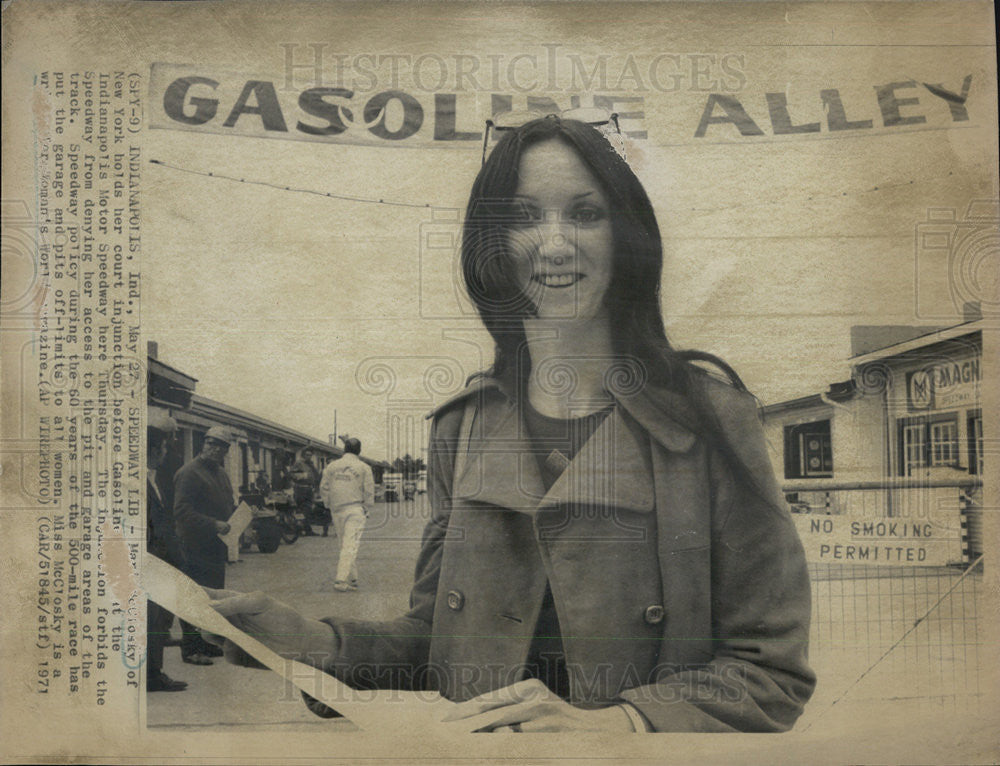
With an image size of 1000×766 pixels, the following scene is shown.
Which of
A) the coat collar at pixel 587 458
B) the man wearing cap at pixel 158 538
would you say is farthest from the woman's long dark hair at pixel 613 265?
the man wearing cap at pixel 158 538

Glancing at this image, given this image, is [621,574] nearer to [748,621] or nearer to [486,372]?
[748,621]

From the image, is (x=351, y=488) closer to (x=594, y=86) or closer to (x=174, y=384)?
(x=174, y=384)

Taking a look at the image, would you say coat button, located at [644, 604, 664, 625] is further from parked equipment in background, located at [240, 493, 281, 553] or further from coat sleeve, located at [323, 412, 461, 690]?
parked equipment in background, located at [240, 493, 281, 553]

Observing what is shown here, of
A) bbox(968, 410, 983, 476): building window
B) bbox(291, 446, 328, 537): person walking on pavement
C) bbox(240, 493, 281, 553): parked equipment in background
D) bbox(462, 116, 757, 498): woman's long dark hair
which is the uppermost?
bbox(462, 116, 757, 498): woman's long dark hair

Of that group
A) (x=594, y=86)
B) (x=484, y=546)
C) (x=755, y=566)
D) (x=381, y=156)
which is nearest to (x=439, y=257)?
(x=381, y=156)

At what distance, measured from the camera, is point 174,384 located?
381 centimetres

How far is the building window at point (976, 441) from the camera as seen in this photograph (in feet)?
12.5

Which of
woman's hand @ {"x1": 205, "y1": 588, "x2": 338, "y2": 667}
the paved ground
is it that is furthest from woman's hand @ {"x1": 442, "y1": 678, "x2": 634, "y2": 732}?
woman's hand @ {"x1": 205, "y1": 588, "x2": 338, "y2": 667}

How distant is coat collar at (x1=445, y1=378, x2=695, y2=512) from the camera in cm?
369

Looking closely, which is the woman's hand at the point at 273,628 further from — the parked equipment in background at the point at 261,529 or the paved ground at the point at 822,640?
the parked equipment in background at the point at 261,529

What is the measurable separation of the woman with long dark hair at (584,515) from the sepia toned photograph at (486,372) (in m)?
0.02

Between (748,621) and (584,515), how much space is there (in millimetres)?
827

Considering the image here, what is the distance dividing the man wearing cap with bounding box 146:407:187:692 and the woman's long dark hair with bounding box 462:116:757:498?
1.47 metres

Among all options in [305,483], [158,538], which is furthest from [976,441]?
[158,538]
